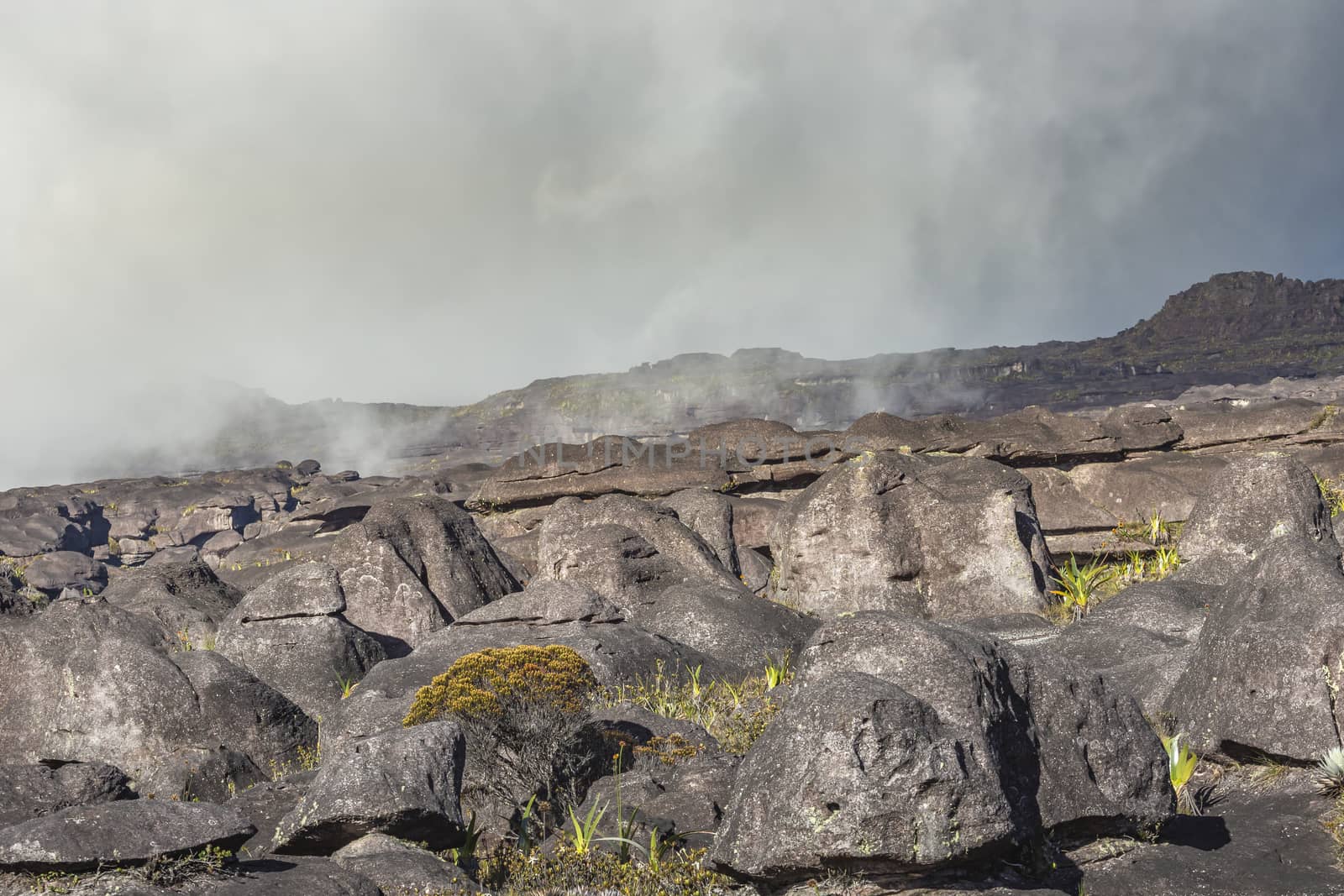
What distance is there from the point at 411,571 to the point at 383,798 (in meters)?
12.9

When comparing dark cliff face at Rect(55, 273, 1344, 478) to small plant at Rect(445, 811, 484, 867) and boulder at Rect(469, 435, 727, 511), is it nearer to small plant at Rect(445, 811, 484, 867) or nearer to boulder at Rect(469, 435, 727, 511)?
boulder at Rect(469, 435, 727, 511)

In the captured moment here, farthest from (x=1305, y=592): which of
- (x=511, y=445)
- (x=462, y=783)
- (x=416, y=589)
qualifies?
(x=511, y=445)

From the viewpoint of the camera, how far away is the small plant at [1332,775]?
1063 centimetres

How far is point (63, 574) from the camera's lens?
6044cm

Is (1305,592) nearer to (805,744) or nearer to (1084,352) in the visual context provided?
(805,744)

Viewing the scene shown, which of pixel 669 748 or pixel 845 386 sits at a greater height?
pixel 845 386

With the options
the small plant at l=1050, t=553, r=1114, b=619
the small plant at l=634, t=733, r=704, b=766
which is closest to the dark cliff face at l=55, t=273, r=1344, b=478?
the small plant at l=1050, t=553, r=1114, b=619

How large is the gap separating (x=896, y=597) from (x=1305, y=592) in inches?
458

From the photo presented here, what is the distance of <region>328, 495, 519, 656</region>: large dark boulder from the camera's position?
23.2m

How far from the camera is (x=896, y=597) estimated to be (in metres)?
23.4

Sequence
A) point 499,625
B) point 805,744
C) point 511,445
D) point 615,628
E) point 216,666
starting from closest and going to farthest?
point 805,744 → point 216,666 → point 615,628 → point 499,625 → point 511,445

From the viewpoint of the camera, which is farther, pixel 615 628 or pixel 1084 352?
pixel 1084 352

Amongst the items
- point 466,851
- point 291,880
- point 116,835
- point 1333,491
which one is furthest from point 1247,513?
point 116,835

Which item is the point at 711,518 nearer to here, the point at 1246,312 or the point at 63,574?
the point at 63,574
